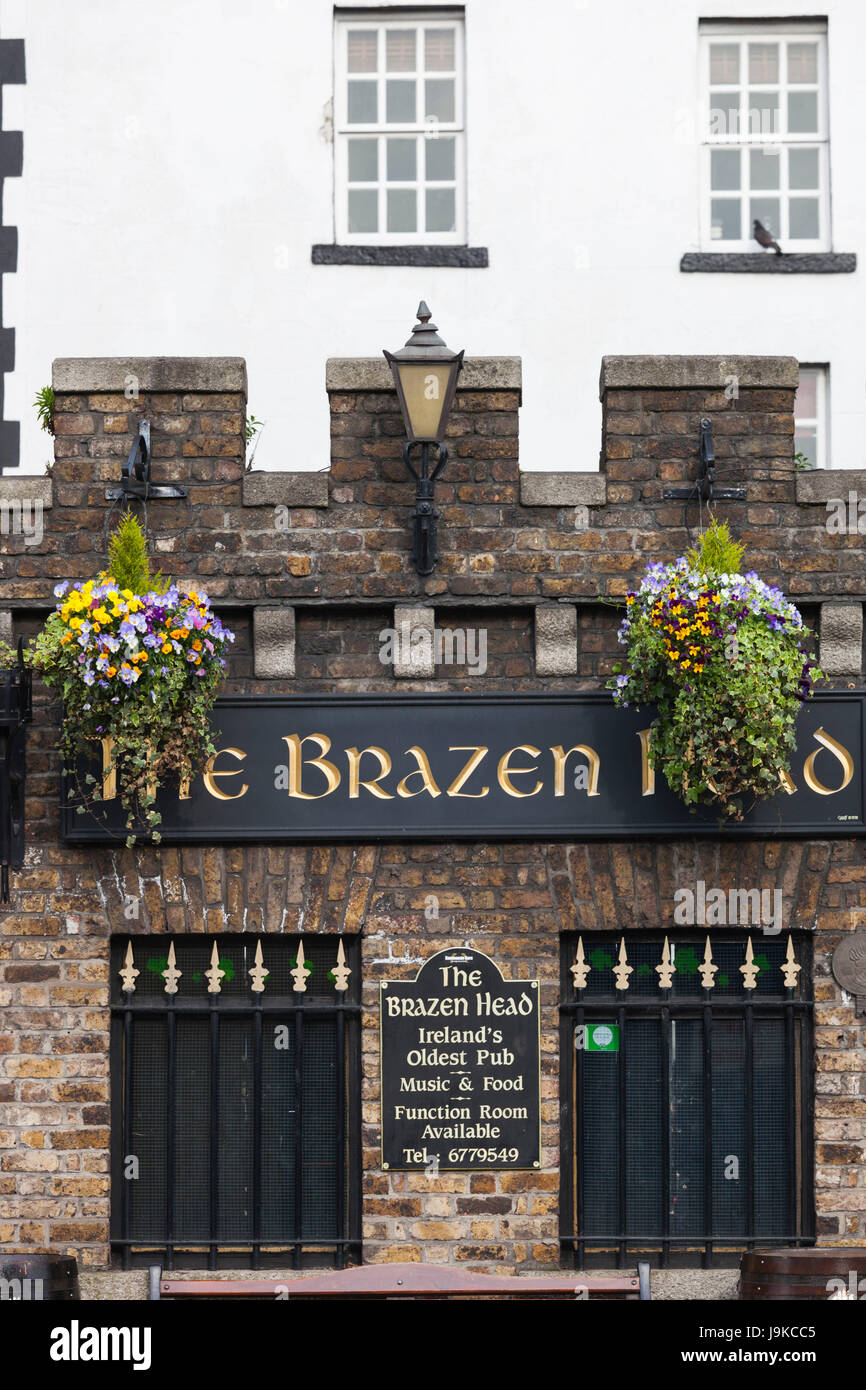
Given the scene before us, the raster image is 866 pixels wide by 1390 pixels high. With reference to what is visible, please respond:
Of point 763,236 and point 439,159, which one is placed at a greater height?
point 439,159

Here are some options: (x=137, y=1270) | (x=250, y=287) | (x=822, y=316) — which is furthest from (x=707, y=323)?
(x=137, y=1270)

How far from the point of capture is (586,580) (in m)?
8.12

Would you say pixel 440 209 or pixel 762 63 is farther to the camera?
pixel 762 63

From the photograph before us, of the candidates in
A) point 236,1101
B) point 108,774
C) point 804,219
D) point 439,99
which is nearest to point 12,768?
point 108,774

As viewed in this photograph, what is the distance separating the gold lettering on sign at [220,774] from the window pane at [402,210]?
Result: 4493 mm

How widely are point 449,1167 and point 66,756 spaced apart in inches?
100

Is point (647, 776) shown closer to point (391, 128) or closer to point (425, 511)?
point (425, 511)

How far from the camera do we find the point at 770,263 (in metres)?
11.1

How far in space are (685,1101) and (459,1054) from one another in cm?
108

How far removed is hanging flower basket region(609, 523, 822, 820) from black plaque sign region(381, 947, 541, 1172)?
125 centimetres

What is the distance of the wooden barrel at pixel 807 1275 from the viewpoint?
7004 millimetres

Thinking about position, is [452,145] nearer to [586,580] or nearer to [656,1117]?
[586,580]

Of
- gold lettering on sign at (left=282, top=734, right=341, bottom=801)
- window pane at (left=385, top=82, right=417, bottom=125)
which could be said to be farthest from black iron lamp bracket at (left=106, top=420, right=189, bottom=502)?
window pane at (left=385, top=82, right=417, bottom=125)

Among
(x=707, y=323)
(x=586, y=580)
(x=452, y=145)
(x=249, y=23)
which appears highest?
(x=249, y=23)
